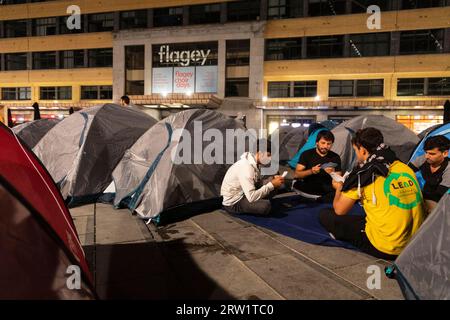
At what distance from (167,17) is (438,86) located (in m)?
22.3

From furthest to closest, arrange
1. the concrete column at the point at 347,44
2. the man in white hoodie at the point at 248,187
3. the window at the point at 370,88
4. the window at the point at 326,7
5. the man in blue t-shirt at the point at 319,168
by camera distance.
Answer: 1. the window at the point at 326,7
2. the concrete column at the point at 347,44
3. the window at the point at 370,88
4. the man in blue t-shirt at the point at 319,168
5. the man in white hoodie at the point at 248,187

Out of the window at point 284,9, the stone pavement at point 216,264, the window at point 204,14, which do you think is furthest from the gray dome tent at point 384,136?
the window at point 204,14

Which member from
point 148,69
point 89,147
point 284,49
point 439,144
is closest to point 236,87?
point 284,49

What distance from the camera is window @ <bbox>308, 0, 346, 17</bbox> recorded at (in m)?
Answer: 25.9

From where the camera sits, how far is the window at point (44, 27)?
32688 mm

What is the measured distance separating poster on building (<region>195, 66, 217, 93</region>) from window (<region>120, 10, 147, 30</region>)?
7474 mm

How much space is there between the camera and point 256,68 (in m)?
26.9

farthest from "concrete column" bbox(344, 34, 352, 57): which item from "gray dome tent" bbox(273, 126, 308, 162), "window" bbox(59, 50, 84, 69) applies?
"window" bbox(59, 50, 84, 69)

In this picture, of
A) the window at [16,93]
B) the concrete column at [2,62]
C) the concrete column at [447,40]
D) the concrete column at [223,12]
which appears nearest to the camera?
the concrete column at [447,40]

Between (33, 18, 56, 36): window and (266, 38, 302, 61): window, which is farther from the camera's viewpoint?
(33, 18, 56, 36): window

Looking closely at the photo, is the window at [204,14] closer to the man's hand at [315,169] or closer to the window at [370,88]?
the window at [370,88]

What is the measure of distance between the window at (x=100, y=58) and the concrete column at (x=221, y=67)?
1059cm

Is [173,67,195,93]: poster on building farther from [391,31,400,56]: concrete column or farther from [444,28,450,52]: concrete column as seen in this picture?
[444,28,450,52]: concrete column
